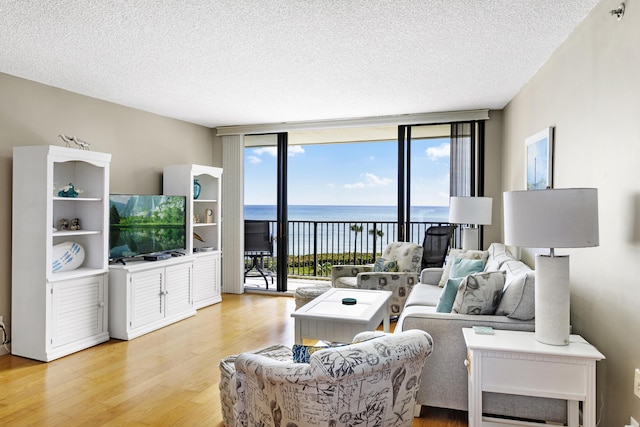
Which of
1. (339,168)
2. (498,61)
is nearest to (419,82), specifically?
(498,61)

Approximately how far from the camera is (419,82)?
12.9 feet

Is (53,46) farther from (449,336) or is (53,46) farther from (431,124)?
(431,124)

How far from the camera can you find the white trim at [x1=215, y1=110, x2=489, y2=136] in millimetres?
5125

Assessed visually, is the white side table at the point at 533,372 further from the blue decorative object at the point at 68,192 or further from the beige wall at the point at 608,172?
the blue decorative object at the point at 68,192

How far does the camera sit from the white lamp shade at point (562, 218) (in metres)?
2.00

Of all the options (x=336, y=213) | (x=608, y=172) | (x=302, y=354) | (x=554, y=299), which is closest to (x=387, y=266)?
(x=554, y=299)

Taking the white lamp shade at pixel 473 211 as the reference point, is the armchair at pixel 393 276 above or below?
below

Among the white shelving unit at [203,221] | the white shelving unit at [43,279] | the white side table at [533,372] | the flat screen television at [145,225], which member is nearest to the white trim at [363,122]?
the white shelving unit at [203,221]

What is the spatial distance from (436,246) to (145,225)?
335 cm

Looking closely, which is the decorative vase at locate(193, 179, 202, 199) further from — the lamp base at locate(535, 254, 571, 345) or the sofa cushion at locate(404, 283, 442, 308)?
the lamp base at locate(535, 254, 571, 345)

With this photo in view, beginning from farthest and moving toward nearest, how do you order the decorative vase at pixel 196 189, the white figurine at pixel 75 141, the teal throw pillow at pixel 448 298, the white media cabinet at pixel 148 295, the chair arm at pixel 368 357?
the decorative vase at pixel 196 189 < the white media cabinet at pixel 148 295 < the white figurine at pixel 75 141 < the teal throw pillow at pixel 448 298 < the chair arm at pixel 368 357

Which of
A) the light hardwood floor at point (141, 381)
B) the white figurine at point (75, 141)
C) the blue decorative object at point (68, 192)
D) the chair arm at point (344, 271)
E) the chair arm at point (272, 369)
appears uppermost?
the white figurine at point (75, 141)

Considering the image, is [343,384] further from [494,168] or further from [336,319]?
[494,168]

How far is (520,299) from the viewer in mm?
2465
